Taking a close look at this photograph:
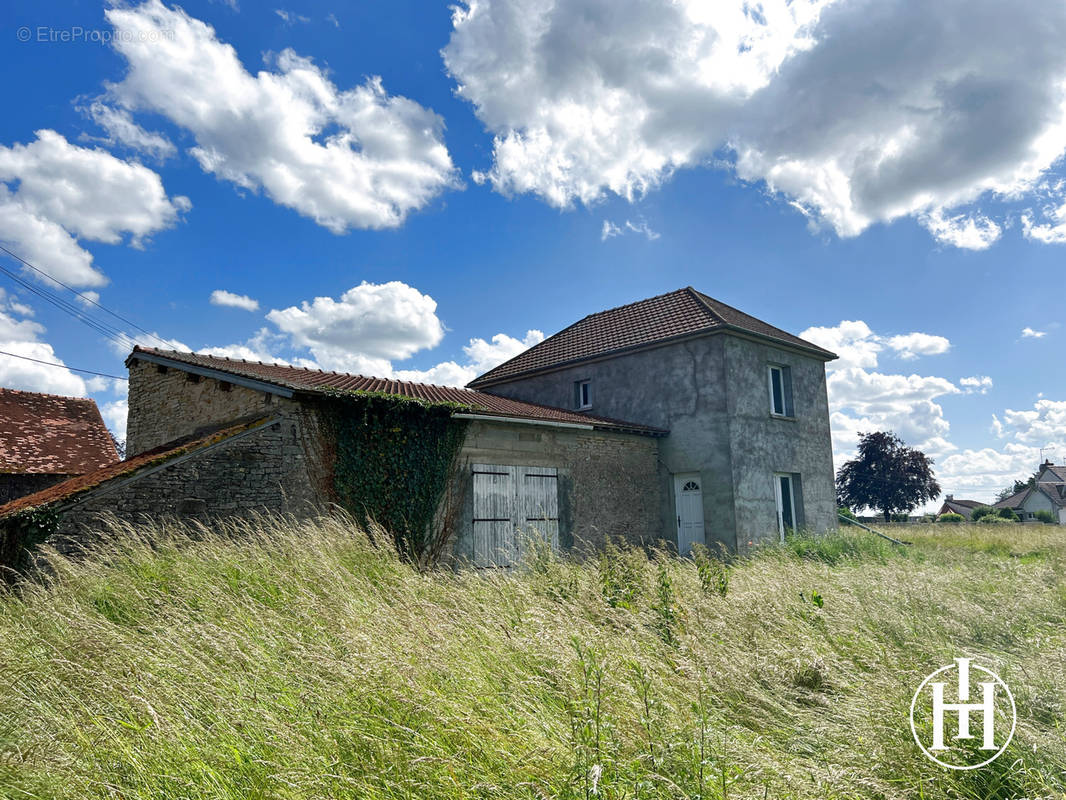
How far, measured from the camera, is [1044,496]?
51.8 m

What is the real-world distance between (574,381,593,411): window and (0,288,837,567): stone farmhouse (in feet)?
0.12

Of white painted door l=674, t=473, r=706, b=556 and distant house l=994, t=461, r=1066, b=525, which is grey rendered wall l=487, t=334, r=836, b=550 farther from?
distant house l=994, t=461, r=1066, b=525

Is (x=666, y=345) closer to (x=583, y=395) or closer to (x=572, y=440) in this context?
(x=583, y=395)

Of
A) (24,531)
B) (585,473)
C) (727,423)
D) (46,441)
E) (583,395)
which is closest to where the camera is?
(24,531)

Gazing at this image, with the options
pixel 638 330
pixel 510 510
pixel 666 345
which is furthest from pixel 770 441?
pixel 510 510

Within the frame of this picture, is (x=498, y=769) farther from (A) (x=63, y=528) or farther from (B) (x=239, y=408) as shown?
(B) (x=239, y=408)

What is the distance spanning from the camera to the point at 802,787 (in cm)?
271

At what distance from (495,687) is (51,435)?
19.4m

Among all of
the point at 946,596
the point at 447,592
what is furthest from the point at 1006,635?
the point at 447,592

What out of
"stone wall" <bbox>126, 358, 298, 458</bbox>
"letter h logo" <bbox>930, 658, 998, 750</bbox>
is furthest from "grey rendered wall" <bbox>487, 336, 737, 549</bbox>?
"letter h logo" <bbox>930, 658, 998, 750</bbox>

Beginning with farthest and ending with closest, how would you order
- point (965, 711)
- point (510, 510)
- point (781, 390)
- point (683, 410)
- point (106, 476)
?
1. point (781, 390)
2. point (683, 410)
3. point (510, 510)
4. point (106, 476)
5. point (965, 711)

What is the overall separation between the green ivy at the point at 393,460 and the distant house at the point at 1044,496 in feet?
178

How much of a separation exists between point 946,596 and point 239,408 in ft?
33.1

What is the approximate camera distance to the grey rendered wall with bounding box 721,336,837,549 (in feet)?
46.6
